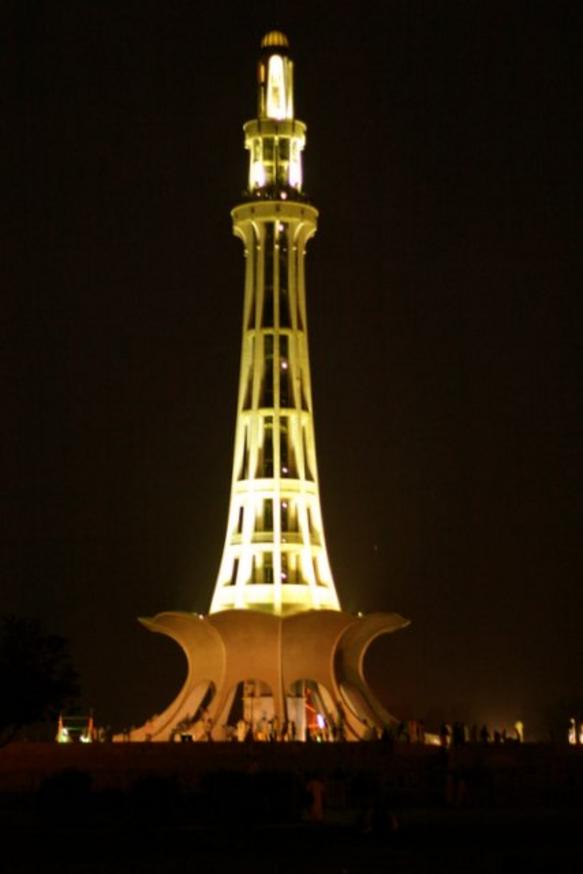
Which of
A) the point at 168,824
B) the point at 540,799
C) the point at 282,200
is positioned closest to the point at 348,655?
the point at 282,200

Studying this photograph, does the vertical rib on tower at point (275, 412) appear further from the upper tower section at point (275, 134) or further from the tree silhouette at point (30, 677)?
the tree silhouette at point (30, 677)

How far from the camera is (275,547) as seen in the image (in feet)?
186

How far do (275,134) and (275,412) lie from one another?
10.7 m

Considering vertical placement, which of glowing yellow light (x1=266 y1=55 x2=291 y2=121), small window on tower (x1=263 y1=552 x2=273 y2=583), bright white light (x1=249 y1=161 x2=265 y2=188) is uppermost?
glowing yellow light (x1=266 y1=55 x2=291 y2=121)

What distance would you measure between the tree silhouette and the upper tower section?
830 inches

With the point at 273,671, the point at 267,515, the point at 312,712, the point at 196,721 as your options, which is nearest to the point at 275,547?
the point at 267,515

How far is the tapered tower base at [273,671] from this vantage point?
2148 inches

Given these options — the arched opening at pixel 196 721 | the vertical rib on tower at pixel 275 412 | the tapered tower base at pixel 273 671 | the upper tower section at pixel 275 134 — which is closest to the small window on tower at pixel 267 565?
the vertical rib on tower at pixel 275 412

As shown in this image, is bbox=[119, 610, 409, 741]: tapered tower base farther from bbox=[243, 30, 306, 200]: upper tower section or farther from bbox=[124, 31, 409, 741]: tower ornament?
bbox=[243, 30, 306, 200]: upper tower section

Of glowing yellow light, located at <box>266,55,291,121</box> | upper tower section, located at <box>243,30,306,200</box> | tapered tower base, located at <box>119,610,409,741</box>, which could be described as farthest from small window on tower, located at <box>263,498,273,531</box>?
glowing yellow light, located at <box>266,55,291,121</box>

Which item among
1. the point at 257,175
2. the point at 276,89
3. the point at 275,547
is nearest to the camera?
the point at 275,547

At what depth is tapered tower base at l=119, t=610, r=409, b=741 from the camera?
179 ft

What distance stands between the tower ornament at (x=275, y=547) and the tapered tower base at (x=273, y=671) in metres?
0.05

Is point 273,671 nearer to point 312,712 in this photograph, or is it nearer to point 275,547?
point 312,712
